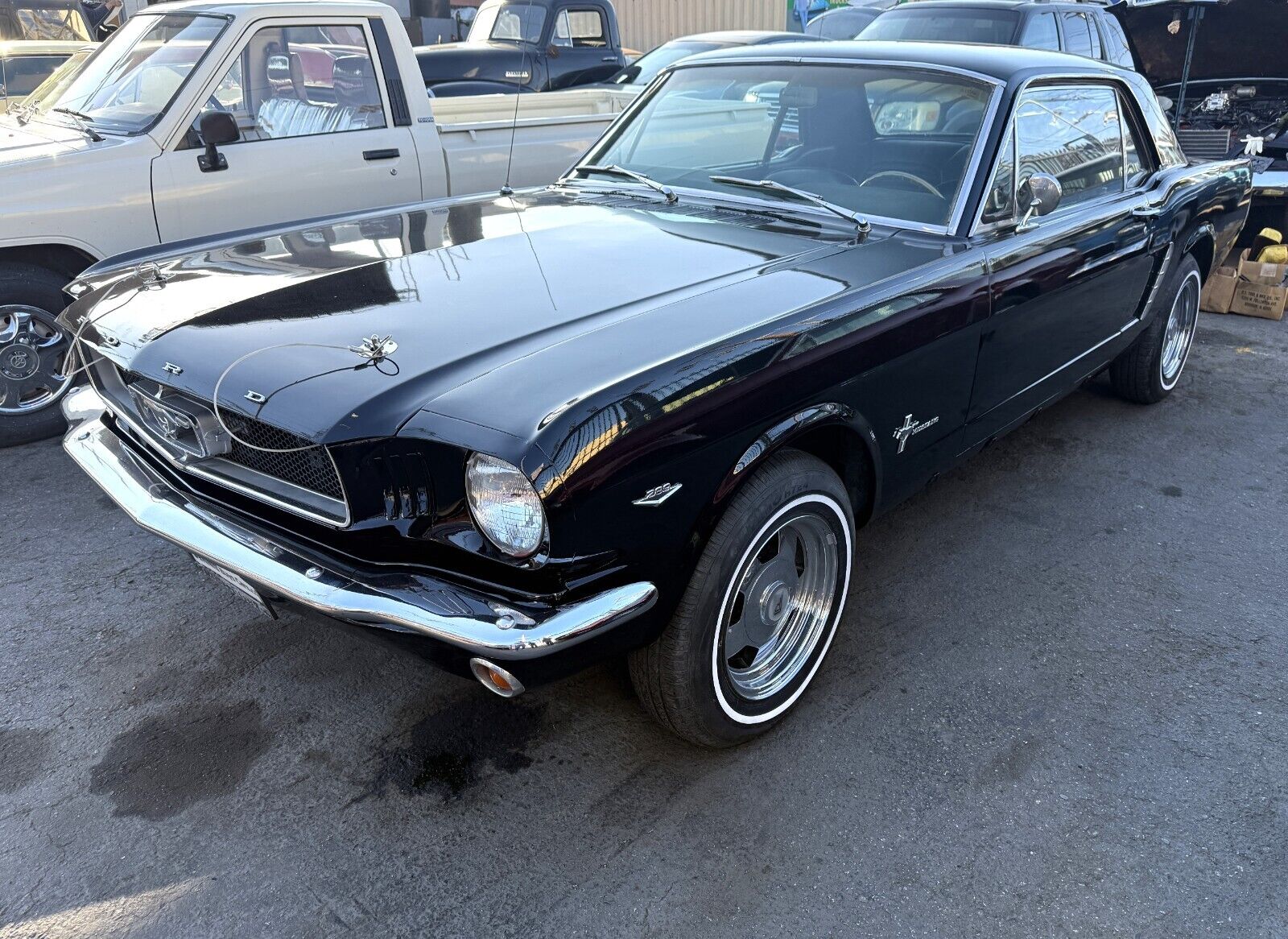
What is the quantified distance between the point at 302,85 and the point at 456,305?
10.4 feet

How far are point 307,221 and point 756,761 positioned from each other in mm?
2564

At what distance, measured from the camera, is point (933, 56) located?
3570 mm

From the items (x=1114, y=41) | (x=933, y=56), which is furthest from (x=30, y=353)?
(x=1114, y=41)

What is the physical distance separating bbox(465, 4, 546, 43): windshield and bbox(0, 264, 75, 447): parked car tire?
7096mm

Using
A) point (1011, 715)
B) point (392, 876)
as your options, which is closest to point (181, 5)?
point (392, 876)

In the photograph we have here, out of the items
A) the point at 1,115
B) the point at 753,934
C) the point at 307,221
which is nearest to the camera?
the point at 753,934

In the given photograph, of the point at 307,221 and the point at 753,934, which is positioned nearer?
the point at 753,934

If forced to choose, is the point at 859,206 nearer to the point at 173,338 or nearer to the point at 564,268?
the point at 564,268

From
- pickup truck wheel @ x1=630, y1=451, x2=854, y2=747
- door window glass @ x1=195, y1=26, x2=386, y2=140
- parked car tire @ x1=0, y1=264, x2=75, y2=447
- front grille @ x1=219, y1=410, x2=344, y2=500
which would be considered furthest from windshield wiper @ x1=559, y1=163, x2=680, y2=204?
parked car tire @ x1=0, y1=264, x2=75, y2=447

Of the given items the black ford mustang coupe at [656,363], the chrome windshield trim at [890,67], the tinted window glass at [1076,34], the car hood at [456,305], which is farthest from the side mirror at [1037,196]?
the tinted window glass at [1076,34]

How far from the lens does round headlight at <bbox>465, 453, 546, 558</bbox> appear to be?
2.02m

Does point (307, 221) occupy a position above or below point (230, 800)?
above

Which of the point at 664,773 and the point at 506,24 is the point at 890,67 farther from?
the point at 506,24

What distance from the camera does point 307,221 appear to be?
12.2ft
